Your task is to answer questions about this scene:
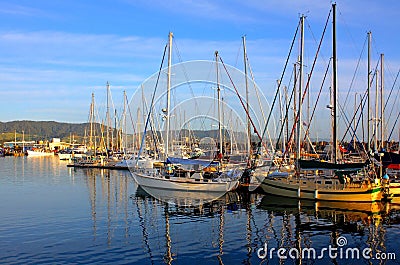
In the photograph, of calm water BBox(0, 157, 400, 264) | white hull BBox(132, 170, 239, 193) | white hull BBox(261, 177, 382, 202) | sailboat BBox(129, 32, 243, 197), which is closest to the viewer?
calm water BBox(0, 157, 400, 264)

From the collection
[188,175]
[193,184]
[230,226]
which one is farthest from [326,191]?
[188,175]

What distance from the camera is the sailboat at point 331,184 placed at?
35125mm

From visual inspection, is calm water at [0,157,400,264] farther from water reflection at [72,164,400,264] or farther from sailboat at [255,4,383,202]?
sailboat at [255,4,383,202]

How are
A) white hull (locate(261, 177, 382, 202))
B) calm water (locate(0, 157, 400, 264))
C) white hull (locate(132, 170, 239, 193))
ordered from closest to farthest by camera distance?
calm water (locate(0, 157, 400, 264))
white hull (locate(261, 177, 382, 202))
white hull (locate(132, 170, 239, 193))

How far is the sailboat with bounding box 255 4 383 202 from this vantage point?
115 feet

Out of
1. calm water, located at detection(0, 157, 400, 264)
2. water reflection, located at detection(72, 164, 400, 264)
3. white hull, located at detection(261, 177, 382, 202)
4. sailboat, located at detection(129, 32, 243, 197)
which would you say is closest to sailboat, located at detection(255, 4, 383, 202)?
white hull, located at detection(261, 177, 382, 202)

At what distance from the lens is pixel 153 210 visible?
32500 mm

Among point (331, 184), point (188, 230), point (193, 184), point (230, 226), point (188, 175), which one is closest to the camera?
point (188, 230)

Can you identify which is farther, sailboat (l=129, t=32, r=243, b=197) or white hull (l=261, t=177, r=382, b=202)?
sailboat (l=129, t=32, r=243, b=197)

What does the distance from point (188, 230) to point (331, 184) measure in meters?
15.7

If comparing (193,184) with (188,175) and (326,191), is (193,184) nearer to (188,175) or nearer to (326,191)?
(188,175)

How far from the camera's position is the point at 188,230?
1012 inches

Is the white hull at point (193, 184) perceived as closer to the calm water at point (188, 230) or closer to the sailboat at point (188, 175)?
the sailboat at point (188, 175)

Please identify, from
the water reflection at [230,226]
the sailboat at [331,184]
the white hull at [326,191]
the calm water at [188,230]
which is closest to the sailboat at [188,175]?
the water reflection at [230,226]
